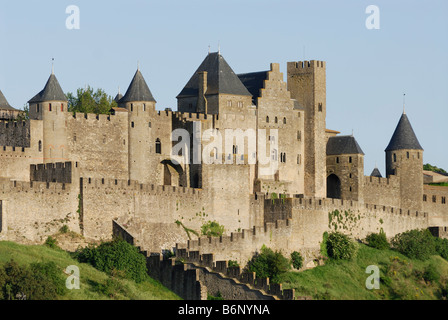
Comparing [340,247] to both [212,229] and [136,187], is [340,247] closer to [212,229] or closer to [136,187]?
[212,229]

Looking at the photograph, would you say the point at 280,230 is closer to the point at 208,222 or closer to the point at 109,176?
the point at 208,222

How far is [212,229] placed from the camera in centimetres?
8500

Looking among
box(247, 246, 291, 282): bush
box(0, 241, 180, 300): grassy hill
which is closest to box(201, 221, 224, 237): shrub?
box(247, 246, 291, 282): bush

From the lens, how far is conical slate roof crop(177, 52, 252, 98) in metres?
91.0

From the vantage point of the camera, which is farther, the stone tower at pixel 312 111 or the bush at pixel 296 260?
the stone tower at pixel 312 111

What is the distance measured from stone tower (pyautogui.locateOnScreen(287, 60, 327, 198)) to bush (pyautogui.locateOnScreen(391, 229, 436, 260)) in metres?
6.25

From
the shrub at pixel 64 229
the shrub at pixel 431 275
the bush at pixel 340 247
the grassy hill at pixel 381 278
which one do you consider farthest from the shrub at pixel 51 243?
the shrub at pixel 431 275

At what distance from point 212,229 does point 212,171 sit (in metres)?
3.65

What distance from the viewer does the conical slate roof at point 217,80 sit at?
91000 mm

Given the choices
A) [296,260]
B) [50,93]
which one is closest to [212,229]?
[296,260]

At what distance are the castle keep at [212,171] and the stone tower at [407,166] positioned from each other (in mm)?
86

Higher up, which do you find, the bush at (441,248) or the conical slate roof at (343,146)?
the conical slate roof at (343,146)

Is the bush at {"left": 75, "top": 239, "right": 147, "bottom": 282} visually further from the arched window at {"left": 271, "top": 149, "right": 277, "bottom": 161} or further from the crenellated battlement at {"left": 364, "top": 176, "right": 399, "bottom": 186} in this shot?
the crenellated battlement at {"left": 364, "top": 176, "right": 399, "bottom": 186}

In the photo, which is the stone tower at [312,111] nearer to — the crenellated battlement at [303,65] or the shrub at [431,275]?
the crenellated battlement at [303,65]
